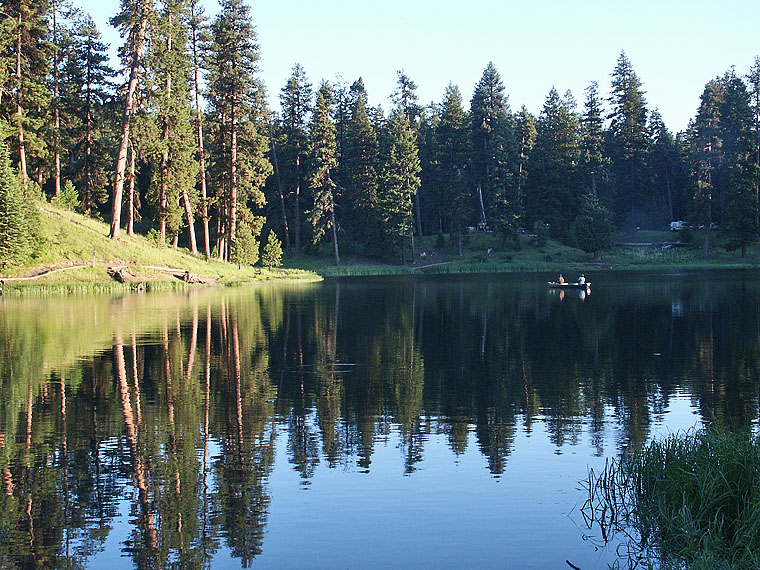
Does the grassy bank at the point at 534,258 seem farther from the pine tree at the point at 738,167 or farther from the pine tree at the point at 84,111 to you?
the pine tree at the point at 84,111

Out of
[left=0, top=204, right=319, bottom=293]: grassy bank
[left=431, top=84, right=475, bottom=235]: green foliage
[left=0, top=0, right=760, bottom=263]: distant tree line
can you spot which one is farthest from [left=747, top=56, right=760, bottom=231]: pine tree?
[left=0, top=204, right=319, bottom=293]: grassy bank

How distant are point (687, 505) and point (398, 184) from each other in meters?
78.6

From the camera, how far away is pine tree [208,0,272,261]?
6519 cm

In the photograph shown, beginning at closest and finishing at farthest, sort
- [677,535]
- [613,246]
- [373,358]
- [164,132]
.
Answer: [677,535]
[373,358]
[164,132]
[613,246]

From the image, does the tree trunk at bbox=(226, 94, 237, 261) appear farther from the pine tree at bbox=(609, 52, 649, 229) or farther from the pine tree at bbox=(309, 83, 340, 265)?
the pine tree at bbox=(609, 52, 649, 229)

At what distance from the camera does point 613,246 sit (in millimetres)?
91062

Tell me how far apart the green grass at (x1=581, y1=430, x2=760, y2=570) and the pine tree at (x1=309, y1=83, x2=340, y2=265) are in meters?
74.2

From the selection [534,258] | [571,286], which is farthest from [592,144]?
[571,286]

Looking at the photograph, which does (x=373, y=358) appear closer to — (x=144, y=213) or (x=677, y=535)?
(x=677, y=535)

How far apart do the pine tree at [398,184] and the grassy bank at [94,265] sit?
28.8m

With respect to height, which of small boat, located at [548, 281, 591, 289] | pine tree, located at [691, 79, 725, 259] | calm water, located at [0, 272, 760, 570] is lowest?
calm water, located at [0, 272, 760, 570]

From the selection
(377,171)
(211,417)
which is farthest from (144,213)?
(211,417)

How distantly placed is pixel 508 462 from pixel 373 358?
33.9ft

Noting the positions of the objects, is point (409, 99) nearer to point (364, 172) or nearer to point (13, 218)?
point (364, 172)
